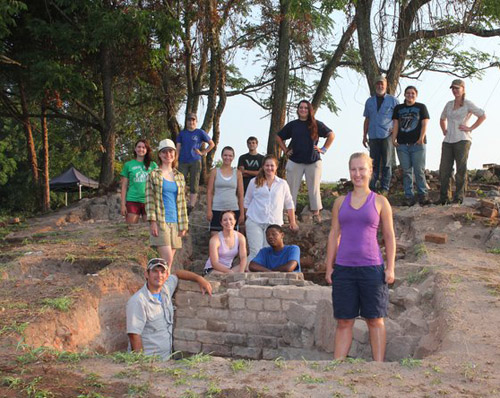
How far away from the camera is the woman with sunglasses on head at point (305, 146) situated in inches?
383

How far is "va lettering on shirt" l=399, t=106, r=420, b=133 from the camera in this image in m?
10.3

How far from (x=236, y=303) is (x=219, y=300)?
22 cm

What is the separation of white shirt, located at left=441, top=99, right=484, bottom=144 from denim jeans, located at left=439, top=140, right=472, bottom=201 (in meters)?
0.10

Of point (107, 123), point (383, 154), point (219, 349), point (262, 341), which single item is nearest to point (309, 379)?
point (262, 341)

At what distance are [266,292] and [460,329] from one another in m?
2.44

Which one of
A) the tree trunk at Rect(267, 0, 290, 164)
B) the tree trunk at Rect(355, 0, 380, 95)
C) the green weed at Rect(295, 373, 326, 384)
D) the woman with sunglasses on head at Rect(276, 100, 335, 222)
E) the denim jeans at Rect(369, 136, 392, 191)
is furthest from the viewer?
the tree trunk at Rect(267, 0, 290, 164)

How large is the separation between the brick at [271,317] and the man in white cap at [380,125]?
5050 millimetres

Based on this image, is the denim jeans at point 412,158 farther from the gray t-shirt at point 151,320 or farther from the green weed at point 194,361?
the green weed at point 194,361

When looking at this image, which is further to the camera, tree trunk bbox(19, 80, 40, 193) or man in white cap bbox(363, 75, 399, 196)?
tree trunk bbox(19, 80, 40, 193)

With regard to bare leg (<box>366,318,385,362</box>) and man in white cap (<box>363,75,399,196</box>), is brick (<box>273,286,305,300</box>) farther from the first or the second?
man in white cap (<box>363,75,399,196</box>)

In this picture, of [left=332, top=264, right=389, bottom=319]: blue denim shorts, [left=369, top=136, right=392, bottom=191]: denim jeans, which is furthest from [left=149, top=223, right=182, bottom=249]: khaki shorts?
[left=369, top=136, right=392, bottom=191]: denim jeans

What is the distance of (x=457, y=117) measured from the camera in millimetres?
10203

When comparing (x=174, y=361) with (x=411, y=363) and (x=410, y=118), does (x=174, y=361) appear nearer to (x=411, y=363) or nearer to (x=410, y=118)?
(x=411, y=363)

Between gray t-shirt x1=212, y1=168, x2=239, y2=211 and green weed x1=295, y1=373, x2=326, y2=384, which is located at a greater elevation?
gray t-shirt x1=212, y1=168, x2=239, y2=211
